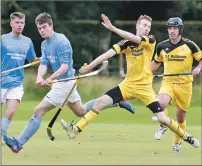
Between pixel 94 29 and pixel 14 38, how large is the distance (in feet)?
76.4

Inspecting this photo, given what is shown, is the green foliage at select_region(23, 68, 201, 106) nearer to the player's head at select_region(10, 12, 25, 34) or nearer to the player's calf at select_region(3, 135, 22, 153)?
the player's head at select_region(10, 12, 25, 34)

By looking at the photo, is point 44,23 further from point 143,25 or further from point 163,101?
point 163,101

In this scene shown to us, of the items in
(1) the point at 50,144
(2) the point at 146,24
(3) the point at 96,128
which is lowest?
(3) the point at 96,128

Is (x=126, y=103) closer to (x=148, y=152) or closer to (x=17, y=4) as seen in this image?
(x=148, y=152)

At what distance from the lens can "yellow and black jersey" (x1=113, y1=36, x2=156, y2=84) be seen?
1317 cm

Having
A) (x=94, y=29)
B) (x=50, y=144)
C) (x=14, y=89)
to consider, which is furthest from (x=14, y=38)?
(x=94, y=29)

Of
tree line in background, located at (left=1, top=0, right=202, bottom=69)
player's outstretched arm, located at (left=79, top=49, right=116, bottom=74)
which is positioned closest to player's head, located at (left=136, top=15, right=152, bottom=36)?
player's outstretched arm, located at (left=79, top=49, right=116, bottom=74)

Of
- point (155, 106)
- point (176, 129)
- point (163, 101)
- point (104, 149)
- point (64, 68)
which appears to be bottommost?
point (104, 149)

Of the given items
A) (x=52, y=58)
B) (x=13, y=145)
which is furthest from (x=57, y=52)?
(x=13, y=145)

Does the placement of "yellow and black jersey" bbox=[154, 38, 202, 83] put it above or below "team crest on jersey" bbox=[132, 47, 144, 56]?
below

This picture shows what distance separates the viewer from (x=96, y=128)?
774 inches

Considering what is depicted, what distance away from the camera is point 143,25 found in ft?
43.6

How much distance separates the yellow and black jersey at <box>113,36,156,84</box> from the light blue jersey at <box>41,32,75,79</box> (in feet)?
2.99

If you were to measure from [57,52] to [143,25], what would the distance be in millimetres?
→ 1419
